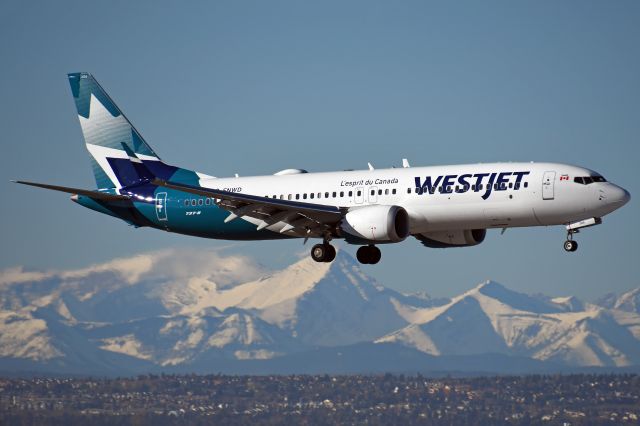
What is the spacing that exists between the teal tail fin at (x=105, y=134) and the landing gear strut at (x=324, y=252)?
15678 millimetres

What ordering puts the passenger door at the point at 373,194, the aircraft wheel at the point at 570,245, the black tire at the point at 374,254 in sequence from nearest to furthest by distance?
the aircraft wheel at the point at 570,245 → the passenger door at the point at 373,194 → the black tire at the point at 374,254

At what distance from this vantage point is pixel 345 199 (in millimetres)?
75000

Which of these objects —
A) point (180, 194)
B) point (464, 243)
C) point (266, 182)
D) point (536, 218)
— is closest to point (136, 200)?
point (180, 194)

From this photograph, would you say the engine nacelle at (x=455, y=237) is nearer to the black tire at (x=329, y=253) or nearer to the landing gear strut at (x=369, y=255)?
the landing gear strut at (x=369, y=255)

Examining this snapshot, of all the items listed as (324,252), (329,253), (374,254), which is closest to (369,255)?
(374,254)

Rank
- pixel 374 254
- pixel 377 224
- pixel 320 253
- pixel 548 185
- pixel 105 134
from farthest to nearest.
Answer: pixel 105 134
pixel 374 254
pixel 320 253
pixel 377 224
pixel 548 185

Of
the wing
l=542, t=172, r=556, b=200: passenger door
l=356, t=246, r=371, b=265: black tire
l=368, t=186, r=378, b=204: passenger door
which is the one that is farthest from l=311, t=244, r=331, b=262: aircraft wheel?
l=542, t=172, r=556, b=200: passenger door

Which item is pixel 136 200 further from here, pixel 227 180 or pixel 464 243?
pixel 464 243

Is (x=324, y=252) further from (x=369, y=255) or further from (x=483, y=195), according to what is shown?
(x=483, y=195)

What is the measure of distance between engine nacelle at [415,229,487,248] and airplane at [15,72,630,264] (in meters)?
0.08

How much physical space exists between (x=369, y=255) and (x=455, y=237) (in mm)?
5731

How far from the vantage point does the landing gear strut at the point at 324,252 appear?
249 feet

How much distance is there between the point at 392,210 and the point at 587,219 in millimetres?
10779

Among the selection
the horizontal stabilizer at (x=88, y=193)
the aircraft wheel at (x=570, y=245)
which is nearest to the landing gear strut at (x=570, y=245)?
the aircraft wheel at (x=570, y=245)
